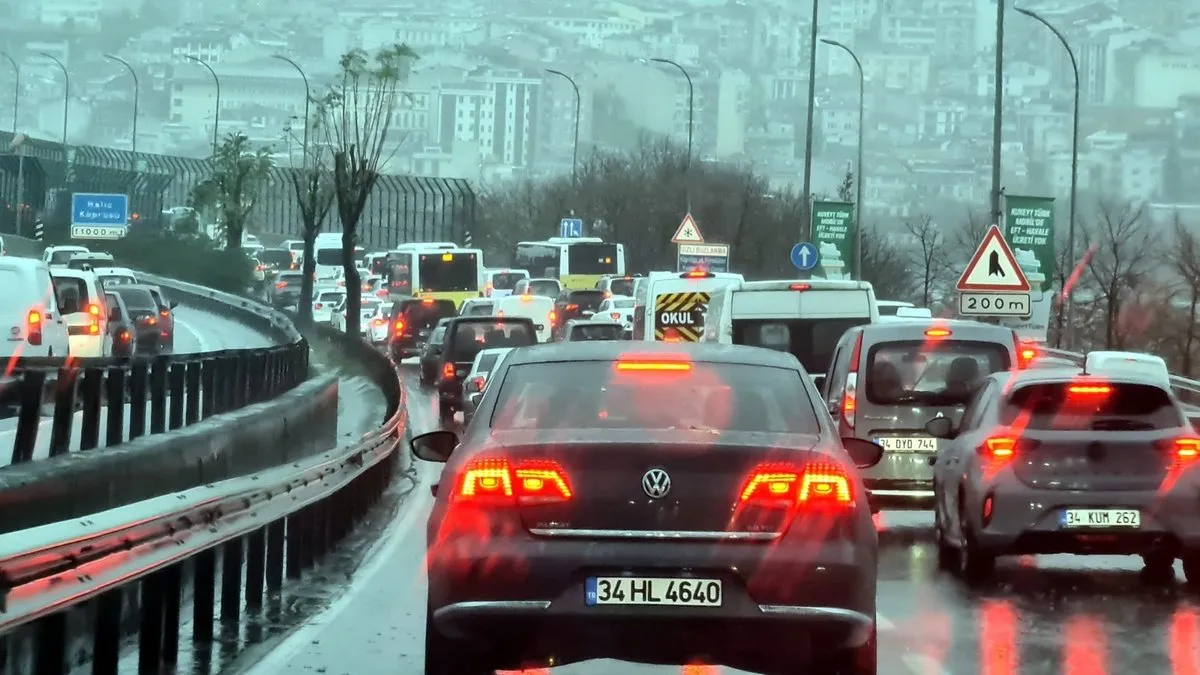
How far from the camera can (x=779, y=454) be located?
8.09m

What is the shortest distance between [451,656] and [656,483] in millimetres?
1091

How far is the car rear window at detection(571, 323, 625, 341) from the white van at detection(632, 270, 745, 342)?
7.36 ft

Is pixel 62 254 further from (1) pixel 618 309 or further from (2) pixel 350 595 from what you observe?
(2) pixel 350 595

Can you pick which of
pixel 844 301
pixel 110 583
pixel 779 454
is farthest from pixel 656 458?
pixel 844 301

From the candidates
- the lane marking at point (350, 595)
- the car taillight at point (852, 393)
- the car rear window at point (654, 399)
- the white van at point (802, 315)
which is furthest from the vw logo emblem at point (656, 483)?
the white van at point (802, 315)

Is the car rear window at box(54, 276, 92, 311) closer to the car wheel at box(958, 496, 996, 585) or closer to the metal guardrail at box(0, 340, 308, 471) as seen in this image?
the metal guardrail at box(0, 340, 308, 471)

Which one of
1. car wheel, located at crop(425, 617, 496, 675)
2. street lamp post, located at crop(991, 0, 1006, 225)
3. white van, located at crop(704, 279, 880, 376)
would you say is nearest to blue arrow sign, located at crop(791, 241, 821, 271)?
street lamp post, located at crop(991, 0, 1006, 225)

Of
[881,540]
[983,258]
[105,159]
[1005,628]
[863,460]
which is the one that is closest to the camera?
[863,460]

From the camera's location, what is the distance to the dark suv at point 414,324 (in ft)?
189

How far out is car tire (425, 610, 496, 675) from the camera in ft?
27.5

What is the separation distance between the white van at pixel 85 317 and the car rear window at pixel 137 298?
44.7 ft

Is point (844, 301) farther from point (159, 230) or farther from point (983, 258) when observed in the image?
point (159, 230)

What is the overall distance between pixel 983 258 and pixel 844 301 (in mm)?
3914

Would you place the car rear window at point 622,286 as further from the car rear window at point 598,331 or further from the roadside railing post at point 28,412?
the roadside railing post at point 28,412
